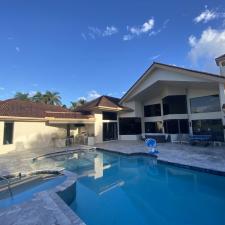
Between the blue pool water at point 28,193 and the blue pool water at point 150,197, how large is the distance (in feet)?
4.00

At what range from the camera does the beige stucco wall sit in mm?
17078

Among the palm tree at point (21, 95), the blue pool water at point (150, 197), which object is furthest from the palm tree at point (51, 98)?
the blue pool water at point (150, 197)

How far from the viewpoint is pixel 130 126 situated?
2564 centimetres

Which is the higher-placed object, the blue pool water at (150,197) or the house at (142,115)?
the house at (142,115)

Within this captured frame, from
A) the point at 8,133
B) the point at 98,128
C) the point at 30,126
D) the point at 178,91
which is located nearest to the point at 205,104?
Answer: the point at 178,91

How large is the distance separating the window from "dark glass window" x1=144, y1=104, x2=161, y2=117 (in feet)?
59.6

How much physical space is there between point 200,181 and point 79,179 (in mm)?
6774

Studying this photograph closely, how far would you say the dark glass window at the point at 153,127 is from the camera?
24.1 m

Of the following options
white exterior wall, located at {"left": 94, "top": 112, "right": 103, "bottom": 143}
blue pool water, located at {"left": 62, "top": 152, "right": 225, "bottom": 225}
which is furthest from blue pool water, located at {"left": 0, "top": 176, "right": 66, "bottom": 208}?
white exterior wall, located at {"left": 94, "top": 112, "right": 103, "bottom": 143}

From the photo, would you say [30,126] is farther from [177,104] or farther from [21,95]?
[21,95]

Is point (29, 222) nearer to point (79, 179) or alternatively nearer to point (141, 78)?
point (79, 179)

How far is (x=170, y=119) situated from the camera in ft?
69.8

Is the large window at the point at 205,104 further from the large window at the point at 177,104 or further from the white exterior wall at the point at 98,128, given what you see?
the white exterior wall at the point at 98,128

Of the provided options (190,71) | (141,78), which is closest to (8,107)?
(141,78)
